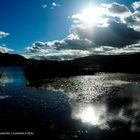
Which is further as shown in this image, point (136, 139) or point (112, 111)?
point (112, 111)

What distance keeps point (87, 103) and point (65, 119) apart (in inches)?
576

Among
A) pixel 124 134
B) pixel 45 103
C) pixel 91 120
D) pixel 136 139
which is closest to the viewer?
pixel 136 139

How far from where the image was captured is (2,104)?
47500 millimetres

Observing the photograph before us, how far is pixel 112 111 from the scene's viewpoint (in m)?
41.8

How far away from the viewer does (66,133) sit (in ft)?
97.4

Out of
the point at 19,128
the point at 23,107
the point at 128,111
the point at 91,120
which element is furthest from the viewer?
the point at 23,107

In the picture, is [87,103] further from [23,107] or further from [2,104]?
[2,104]

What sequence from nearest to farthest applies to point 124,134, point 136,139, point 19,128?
point 136,139
point 124,134
point 19,128

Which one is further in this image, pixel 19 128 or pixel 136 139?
pixel 19 128

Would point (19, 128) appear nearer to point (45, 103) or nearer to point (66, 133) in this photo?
point (66, 133)

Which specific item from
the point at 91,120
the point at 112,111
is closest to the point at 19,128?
the point at 91,120

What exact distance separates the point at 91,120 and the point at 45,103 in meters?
15.5

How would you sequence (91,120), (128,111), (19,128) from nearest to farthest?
(19,128) → (91,120) → (128,111)

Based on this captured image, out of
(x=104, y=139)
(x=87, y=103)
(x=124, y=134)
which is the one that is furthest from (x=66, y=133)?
(x=87, y=103)
